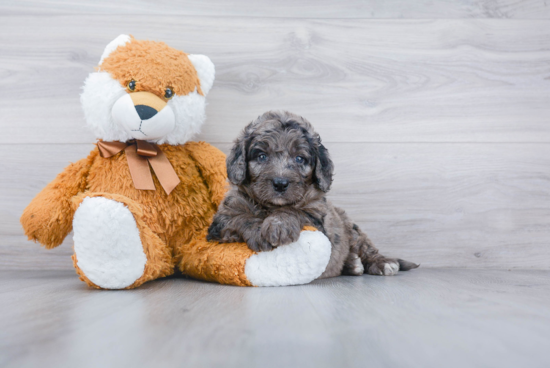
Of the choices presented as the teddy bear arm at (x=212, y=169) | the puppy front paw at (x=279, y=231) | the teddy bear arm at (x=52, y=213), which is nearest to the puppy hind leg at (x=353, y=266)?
the puppy front paw at (x=279, y=231)

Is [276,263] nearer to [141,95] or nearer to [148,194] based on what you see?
[148,194]

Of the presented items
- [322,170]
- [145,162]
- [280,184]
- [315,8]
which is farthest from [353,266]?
[315,8]

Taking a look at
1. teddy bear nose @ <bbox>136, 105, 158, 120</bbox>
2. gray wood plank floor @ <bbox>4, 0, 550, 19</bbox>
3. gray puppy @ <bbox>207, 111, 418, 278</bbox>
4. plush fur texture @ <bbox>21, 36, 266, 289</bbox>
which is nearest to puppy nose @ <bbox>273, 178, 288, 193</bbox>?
gray puppy @ <bbox>207, 111, 418, 278</bbox>

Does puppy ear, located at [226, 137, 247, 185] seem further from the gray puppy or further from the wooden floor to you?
the wooden floor

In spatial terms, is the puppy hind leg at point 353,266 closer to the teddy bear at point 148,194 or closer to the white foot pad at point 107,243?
the teddy bear at point 148,194

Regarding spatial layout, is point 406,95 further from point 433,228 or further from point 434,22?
point 433,228

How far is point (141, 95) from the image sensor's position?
4.81ft

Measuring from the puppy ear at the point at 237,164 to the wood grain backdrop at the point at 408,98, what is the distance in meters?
0.48

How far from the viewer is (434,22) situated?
6.70ft

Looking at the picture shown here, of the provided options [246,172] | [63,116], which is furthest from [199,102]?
[63,116]

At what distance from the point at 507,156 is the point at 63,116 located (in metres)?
2.20

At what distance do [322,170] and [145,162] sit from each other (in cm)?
67

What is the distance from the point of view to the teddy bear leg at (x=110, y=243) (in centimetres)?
125

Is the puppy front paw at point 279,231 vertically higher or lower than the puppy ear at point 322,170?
lower
